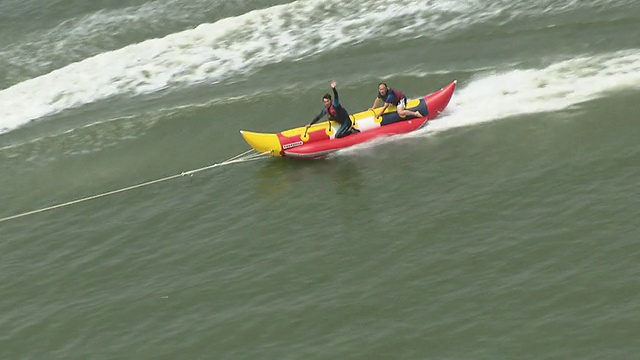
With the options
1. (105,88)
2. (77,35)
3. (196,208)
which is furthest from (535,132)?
(77,35)

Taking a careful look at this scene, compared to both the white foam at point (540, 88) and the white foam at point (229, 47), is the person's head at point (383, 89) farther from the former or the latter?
the white foam at point (229, 47)

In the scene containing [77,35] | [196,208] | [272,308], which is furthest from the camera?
[77,35]

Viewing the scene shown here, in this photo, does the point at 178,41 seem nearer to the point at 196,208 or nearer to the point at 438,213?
the point at 196,208

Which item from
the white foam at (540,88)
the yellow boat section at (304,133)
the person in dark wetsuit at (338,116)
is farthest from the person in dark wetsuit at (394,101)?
the person in dark wetsuit at (338,116)

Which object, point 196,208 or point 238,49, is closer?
point 196,208

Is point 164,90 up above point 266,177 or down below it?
above

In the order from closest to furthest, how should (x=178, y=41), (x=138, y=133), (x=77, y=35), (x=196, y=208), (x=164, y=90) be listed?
(x=196, y=208), (x=138, y=133), (x=164, y=90), (x=178, y=41), (x=77, y=35)

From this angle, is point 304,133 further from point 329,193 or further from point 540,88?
point 540,88

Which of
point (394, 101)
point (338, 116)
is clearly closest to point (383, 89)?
point (394, 101)
